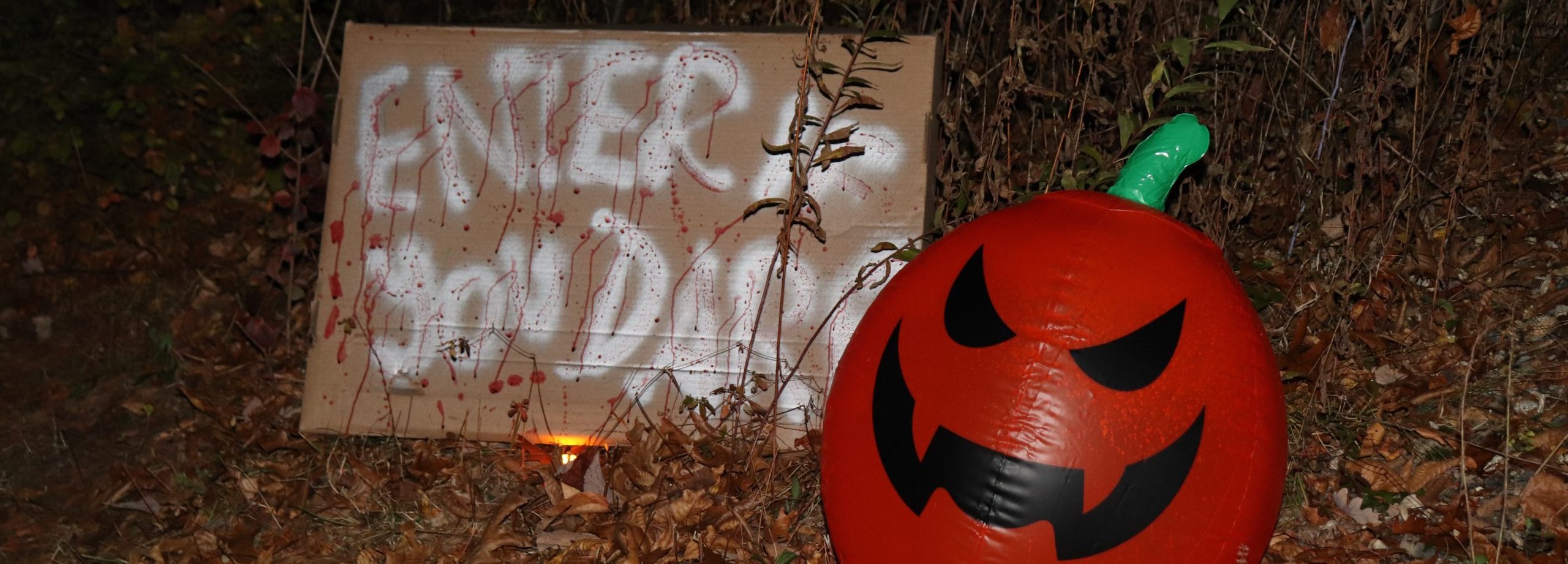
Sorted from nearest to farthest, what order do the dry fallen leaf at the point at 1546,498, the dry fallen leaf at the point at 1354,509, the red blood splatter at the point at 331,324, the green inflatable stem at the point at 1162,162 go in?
the green inflatable stem at the point at 1162,162 < the dry fallen leaf at the point at 1546,498 < the dry fallen leaf at the point at 1354,509 < the red blood splatter at the point at 331,324

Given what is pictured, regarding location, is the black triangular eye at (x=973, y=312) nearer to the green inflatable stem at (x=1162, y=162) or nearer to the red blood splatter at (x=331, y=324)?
the green inflatable stem at (x=1162, y=162)

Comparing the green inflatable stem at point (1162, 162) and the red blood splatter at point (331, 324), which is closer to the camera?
the green inflatable stem at point (1162, 162)

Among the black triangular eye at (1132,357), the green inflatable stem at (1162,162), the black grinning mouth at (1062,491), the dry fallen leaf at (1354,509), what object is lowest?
the dry fallen leaf at (1354,509)

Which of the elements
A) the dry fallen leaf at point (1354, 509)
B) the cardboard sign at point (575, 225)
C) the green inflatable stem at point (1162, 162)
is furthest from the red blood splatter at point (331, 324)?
the dry fallen leaf at point (1354, 509)

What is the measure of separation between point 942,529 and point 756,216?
1.32 m

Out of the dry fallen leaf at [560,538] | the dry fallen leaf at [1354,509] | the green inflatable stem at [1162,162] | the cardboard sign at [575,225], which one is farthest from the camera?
the cardboard sign at [575,225]

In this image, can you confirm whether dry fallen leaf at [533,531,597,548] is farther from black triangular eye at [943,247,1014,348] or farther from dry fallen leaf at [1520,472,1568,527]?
dry fallen leaf at [1520,472,1568,527]

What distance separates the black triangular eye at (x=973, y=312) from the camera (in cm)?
194

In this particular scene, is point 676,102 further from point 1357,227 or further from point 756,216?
point 1357,227

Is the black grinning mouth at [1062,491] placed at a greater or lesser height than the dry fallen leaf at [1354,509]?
greater

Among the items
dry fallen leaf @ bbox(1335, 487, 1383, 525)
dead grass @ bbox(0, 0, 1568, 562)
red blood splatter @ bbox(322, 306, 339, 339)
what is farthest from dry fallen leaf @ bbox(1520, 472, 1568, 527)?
red blood splatter @ bbox(322, 306, 339, 339)

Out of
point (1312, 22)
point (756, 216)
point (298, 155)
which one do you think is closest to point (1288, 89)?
point (1312, 22)

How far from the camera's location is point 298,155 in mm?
3352

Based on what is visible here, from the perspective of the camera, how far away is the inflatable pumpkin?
1.86m
